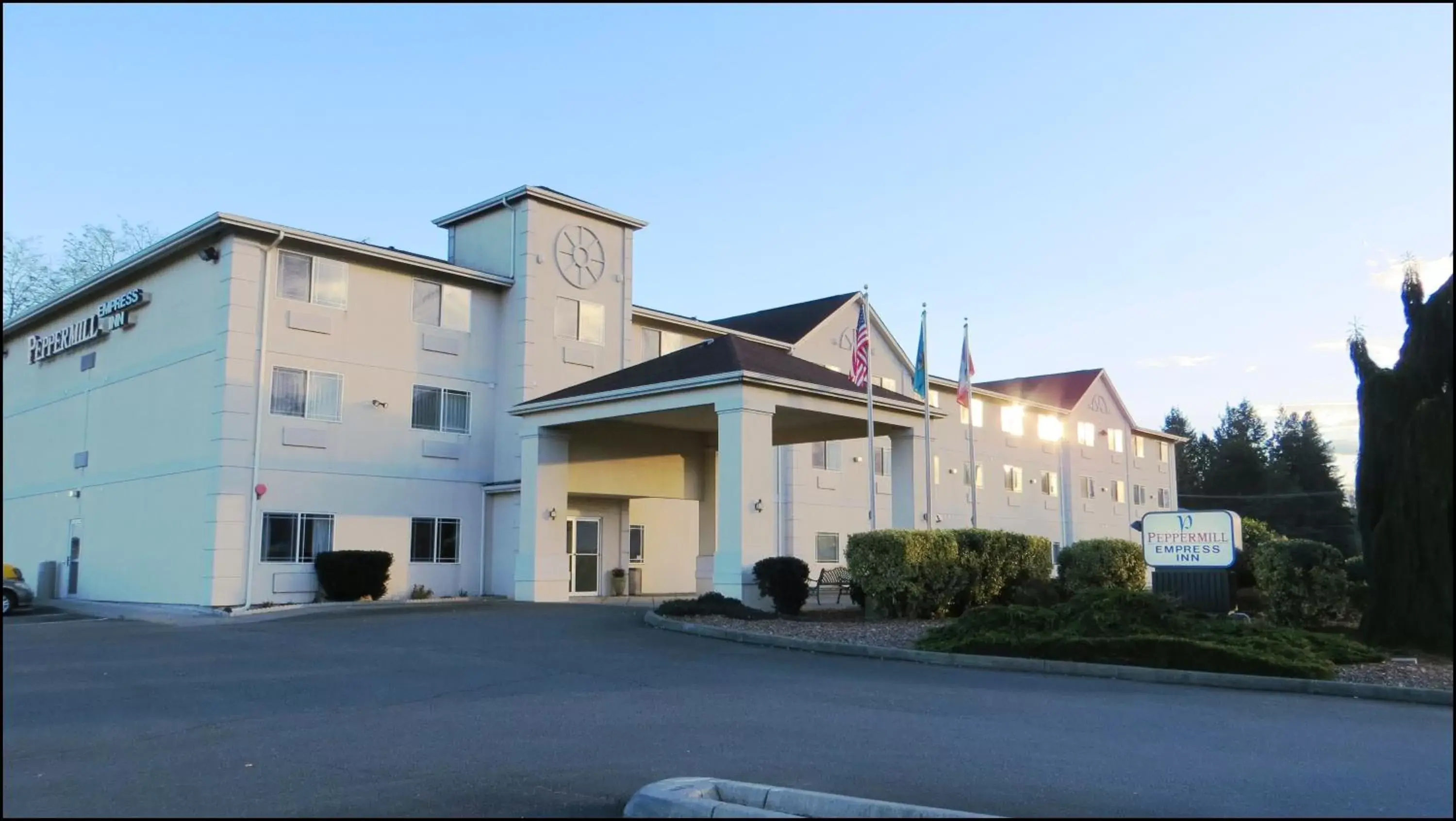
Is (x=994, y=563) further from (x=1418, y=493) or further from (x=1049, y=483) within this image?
(x=1049, y=483)

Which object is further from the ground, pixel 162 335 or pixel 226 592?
pixel 162 335

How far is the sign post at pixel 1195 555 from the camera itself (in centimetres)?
1738

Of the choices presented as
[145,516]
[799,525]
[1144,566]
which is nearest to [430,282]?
[145,516]

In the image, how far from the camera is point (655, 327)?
32375mm

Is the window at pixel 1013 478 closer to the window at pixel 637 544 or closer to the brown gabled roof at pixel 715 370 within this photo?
the window at pixel 637 544

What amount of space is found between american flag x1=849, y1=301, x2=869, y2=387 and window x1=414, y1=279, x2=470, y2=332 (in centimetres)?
1067

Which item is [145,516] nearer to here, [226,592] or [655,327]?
[226,592]

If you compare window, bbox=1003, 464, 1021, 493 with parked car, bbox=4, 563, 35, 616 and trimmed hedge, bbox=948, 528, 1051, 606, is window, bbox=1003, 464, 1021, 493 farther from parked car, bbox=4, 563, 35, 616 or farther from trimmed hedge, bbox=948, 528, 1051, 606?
parked car, bbox=4, 563, 35, 616

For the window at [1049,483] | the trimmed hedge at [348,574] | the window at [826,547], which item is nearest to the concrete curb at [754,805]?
the trimmed hedge at [348,574]

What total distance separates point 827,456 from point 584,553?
1033cm

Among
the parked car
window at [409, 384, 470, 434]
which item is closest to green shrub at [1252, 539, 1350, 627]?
window at [409, 384, 470, 434]

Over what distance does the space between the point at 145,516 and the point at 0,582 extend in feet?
70.0

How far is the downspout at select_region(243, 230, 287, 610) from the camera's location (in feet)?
76.7

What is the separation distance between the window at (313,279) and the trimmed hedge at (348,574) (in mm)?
5648
